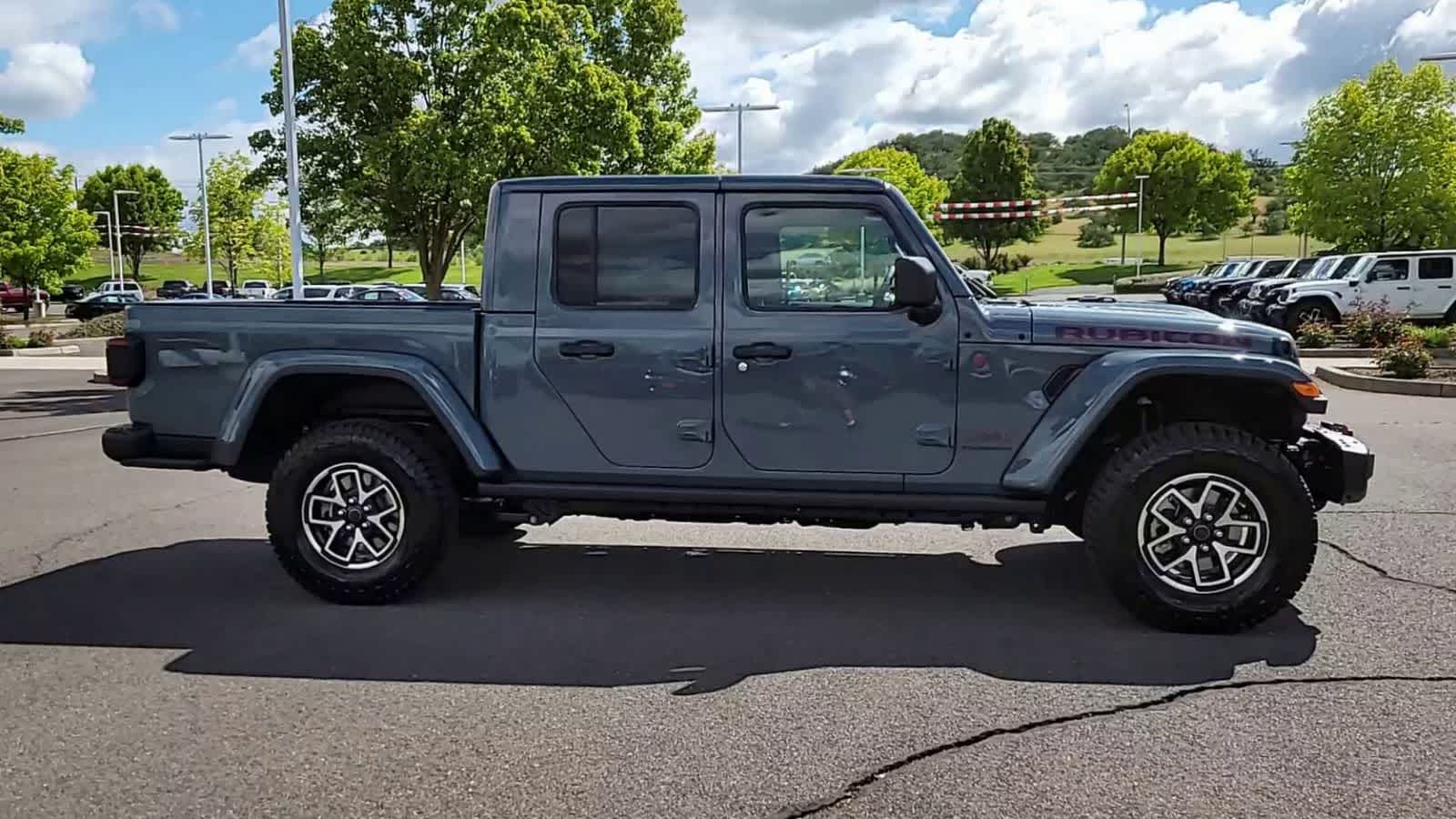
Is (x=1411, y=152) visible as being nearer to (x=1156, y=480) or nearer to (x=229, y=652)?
(x=1156, y=480)

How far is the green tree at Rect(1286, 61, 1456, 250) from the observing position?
120ft

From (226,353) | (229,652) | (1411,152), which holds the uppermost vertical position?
(1411,152)

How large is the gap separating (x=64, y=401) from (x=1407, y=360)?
18.1 meters

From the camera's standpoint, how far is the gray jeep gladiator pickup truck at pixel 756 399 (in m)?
4.96

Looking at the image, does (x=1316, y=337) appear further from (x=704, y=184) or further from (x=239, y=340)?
(x=239, y=340)

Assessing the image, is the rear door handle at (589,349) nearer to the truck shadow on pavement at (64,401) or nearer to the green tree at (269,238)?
the truck shadow on pavement at (64,401)

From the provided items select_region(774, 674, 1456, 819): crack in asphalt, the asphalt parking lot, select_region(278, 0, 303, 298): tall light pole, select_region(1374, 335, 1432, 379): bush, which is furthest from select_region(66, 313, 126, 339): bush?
select_region(774, 674, 1456, 819): crack in asphalt

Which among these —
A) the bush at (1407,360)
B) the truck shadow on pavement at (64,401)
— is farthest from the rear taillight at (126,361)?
the bush at (1407,360)

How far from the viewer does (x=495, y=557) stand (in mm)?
6445

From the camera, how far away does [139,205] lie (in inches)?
3275

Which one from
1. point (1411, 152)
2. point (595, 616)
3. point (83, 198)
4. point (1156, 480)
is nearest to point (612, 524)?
point (595, 616)

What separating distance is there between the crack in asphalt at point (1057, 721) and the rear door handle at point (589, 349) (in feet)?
7.63

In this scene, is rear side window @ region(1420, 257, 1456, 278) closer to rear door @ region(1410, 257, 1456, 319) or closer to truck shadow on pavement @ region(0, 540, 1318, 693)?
rear door @ region(1410, 257, 1456, 319)

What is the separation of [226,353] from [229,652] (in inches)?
58.2
